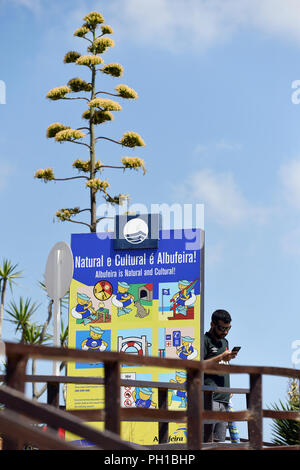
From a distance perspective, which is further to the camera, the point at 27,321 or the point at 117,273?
the point at 27,321

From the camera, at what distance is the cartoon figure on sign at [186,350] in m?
13.7

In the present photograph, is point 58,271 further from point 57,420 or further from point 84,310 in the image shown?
point 57,420

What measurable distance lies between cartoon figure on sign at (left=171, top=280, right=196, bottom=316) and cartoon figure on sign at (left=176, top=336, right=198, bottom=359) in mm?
420

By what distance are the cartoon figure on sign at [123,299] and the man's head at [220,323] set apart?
4.58 m

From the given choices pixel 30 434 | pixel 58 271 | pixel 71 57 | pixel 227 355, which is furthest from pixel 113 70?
pixel 30 434

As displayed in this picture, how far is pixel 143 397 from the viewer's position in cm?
1398

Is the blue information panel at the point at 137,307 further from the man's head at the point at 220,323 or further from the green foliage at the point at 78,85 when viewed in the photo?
the green foliage at the point at 78,85

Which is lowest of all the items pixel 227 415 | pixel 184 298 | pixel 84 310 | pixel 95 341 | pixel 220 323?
pixel 227 415

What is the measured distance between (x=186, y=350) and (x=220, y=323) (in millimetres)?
4061

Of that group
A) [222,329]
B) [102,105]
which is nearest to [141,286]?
[222,329]

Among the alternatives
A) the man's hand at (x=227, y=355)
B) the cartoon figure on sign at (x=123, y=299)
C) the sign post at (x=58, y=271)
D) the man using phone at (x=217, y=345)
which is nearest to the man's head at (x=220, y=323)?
the man using phone at (x=217, y=345)
